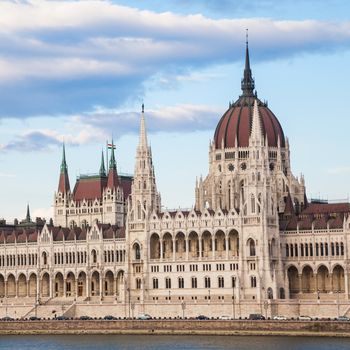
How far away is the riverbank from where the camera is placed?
15212cm

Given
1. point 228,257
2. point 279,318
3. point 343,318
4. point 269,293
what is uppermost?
point 228,257

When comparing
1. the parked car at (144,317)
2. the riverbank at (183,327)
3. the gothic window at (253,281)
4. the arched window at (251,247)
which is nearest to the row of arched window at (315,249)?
the arched window at (251,247)

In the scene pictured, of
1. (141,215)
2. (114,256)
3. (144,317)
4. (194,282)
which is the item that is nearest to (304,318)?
(144,317)

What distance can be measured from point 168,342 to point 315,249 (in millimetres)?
35146

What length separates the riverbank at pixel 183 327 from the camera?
499 feet

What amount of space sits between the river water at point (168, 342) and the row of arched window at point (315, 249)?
92.5 feet

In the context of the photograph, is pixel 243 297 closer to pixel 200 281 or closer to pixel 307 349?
pixel 200 281

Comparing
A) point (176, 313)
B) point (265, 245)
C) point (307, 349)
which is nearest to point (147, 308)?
point (176, 313)

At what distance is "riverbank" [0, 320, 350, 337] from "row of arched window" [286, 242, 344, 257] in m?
25.1

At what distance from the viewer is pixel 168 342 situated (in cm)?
15238

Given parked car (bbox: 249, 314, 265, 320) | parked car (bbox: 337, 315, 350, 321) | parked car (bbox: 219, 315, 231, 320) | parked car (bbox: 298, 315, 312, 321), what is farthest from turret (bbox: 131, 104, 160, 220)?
parked car (bbox: 337, 315, 350, 321)

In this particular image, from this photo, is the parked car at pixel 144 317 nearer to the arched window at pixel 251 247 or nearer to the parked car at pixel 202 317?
the parked car at pixel 202 317

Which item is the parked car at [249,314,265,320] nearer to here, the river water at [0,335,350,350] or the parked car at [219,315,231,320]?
the parked car at [219,315,231,320]

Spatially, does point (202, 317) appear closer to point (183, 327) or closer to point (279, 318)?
point (183, 327)
